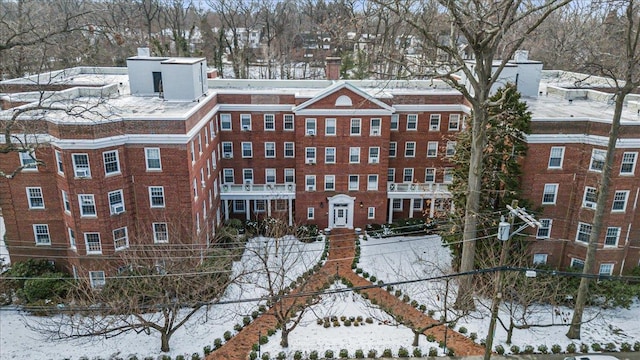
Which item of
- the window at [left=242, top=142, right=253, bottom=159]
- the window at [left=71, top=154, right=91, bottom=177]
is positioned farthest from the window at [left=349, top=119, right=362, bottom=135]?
the window at [left=71, top=154, right=91, bottom=177]

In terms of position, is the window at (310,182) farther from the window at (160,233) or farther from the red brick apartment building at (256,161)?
the window at (160,233)

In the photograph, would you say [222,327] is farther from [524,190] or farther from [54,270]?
[524,190]

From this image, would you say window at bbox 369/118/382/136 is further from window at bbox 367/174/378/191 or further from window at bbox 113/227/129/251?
window at bbox 113/227/129/251

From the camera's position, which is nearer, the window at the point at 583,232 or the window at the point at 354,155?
the window at the point at 583,232

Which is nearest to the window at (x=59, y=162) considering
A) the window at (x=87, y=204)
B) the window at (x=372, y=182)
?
the window at (x=87, y=204)

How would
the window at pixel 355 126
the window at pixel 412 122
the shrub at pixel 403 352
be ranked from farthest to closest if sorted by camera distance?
the window at pixel 412 122, the window at pixel 355 126, the shrub at pixel 403 352

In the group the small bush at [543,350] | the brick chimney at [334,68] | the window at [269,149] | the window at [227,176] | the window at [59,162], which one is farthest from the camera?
the brick chimney at [334,68]
